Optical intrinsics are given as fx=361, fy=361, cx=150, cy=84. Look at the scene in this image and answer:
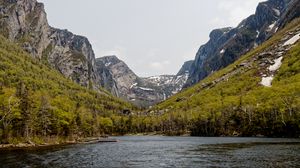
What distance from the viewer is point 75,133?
6565 inches

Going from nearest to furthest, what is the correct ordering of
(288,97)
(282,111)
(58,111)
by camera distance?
1. (58,111)
2. (282,111)
3. (288,97)

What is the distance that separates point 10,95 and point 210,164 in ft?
289

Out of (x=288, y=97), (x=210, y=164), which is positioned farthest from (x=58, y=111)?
(x=288, y=97)

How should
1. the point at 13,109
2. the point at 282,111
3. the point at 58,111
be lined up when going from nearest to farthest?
the point at 13,109 → the point at 58,111 → the point at 282,111

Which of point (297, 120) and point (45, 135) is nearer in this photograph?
point (45, 135)

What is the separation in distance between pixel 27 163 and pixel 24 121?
172 feet

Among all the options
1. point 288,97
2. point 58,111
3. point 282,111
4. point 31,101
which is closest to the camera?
point 31,101

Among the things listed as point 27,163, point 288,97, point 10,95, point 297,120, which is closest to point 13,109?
point 10,95

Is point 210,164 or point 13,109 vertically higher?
point 13,109

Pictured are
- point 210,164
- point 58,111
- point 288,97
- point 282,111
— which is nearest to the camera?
point 210,164

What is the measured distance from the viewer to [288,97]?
7160 inches

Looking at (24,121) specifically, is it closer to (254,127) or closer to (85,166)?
(85,166)

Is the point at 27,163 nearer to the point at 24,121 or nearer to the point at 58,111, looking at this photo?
the point at 24,121

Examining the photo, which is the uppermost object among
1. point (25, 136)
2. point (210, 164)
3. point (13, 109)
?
point (13, 109)
